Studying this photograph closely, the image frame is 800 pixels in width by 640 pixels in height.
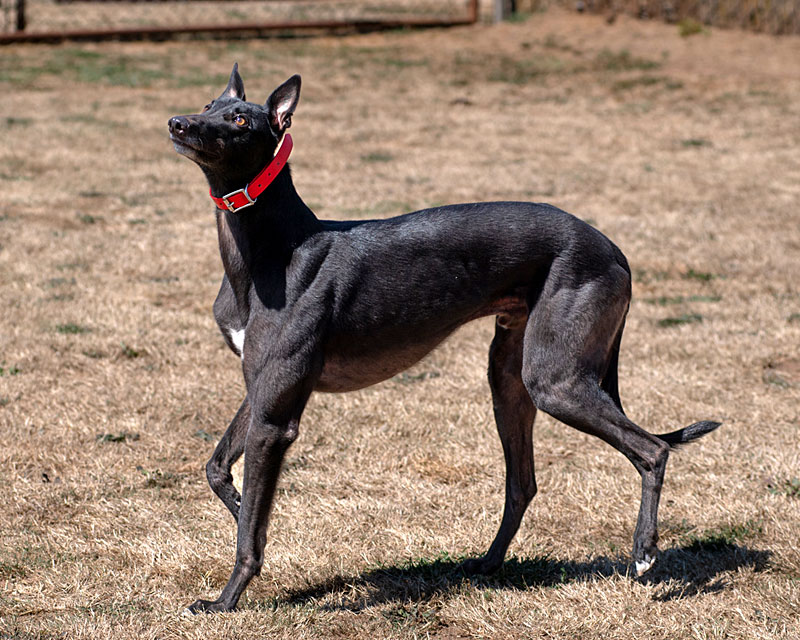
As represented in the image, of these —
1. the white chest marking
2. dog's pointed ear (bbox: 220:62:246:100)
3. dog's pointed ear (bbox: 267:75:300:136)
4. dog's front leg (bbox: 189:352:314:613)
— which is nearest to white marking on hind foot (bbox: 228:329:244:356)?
the white chest marking

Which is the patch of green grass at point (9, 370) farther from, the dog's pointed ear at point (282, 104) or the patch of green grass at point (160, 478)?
the dog's pointed ear at point (282, 104)

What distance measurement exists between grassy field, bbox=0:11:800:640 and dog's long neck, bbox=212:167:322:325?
1234 millimetres

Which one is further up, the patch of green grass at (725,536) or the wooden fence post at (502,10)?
the wooden fence post at (502,10)

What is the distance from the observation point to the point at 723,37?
19062 mm

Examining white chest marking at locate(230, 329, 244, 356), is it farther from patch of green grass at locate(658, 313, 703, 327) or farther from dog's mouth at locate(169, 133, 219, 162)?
patch of green grass at locate(658, 313, 703, 327)

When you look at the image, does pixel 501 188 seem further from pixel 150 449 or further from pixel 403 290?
pixel 403 290

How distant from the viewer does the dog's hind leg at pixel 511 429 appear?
4.34 metres

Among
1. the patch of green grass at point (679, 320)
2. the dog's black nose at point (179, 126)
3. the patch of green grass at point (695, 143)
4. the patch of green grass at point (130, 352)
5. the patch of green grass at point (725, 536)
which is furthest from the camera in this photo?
the patch of green grass at point (695, 143)

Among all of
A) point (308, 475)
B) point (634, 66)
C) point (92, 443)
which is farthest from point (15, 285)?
point (634, 66)

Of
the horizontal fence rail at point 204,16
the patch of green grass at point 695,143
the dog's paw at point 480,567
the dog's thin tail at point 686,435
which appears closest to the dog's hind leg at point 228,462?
the dog's paw at point 480,567

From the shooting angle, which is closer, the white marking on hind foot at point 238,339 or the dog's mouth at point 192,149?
the dog's mouth at point 192,149

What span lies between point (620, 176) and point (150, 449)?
8.45m

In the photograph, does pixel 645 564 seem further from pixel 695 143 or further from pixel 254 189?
pixel 695 143

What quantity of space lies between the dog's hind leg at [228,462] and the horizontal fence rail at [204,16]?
1673 centimetres
